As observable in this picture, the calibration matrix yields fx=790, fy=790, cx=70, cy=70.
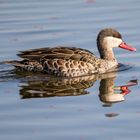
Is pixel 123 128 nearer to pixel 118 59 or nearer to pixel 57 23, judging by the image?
pixel 118 59

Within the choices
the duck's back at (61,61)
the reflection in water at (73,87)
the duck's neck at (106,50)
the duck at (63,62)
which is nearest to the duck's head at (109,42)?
the duck's neck at (106,50)

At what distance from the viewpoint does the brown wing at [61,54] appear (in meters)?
16.3

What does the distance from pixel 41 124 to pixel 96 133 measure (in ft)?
3.22

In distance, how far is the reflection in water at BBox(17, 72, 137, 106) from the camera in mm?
14336

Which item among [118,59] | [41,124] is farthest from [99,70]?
[41,124]

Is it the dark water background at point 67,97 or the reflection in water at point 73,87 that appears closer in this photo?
the dark water background at point 67,97

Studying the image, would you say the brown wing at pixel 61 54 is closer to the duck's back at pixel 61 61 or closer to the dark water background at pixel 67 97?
the duck's back at pixel 61 61

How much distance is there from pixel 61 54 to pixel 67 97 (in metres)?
2.29

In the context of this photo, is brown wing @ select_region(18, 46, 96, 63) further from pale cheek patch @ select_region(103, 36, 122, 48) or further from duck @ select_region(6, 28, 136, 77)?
pale cheek patch @ select_region(103, 36, 122, 48)

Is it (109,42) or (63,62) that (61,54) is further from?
(109,42)

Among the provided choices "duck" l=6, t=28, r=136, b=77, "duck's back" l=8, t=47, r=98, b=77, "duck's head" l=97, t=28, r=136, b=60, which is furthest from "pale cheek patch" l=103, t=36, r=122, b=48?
"duck's back" l=8, t=47, r=98, b=77

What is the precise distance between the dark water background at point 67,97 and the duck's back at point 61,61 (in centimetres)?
67

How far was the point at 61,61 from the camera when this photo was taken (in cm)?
1636

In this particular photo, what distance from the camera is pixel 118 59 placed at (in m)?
17.3
